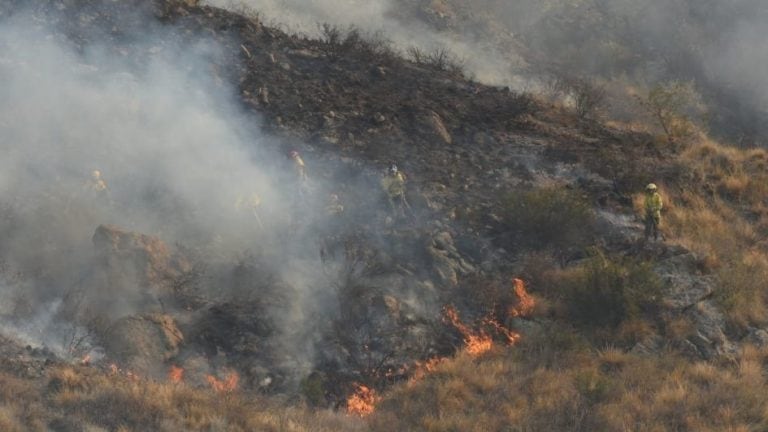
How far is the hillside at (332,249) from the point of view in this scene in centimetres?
775

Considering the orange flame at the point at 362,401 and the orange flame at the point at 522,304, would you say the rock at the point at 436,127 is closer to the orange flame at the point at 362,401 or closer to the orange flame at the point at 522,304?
the orange flame at the point at 522,304

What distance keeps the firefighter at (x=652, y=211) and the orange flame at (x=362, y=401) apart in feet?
18.4

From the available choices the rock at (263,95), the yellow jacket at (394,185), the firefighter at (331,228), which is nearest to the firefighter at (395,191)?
the yellow jacket at (394,185)

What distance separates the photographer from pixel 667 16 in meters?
24.1

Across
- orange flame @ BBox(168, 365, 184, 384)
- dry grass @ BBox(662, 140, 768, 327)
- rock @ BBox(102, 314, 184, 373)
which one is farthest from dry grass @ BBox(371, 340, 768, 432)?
rock @ BBox(102, 314, 184, 373)

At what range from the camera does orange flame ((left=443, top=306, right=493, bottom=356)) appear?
356 inches

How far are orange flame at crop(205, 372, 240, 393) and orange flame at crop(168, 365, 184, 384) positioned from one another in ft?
0.97

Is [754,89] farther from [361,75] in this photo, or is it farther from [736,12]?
[361,75]

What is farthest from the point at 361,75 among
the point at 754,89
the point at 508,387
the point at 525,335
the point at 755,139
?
the point at 754,89

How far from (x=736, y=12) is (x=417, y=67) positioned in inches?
578

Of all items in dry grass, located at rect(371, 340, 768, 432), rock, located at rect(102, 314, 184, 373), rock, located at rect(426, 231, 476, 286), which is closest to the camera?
dry grass, located at rect(371, 340, 768, 432)

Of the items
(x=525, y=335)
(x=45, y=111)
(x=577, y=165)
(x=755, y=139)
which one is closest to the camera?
(x=525, y=335)

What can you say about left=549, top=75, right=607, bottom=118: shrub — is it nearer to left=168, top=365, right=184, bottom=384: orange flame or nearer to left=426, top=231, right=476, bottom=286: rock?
left=426, top=231, right=476, bottom=286: rock

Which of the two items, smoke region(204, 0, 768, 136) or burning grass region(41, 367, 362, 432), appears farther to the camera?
smoke region(204, 0, 768, 136)
